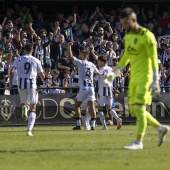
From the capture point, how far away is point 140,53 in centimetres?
1314

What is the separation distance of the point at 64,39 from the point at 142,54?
48.4ft

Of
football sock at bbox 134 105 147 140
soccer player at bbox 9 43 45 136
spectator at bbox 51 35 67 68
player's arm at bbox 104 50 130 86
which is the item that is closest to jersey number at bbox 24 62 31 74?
soccer player at bbox 9 43 45 136

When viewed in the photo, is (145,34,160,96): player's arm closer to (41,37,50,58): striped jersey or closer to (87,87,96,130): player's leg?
(87,87,96,130): player's leg

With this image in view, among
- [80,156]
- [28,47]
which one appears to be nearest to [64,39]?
[28,47]

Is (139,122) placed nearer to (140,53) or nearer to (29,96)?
(140,53)

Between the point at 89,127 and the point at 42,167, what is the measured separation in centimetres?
1160

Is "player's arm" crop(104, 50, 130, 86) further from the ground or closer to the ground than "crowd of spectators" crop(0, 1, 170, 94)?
closer to the ground

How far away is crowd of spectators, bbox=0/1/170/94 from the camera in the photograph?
1046 inches

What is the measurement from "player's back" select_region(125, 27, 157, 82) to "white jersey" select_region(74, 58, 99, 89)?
804 cm

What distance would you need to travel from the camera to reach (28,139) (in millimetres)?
16641

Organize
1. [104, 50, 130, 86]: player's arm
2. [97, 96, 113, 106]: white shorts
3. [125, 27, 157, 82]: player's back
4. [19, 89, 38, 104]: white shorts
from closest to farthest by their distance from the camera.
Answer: [125, 27, 157, 82]: player's back, [104, 50, 130, 86]: player's arm, [19, 89, 38, 104]: white shorts, [97, 96, 113, 106]: white shorts

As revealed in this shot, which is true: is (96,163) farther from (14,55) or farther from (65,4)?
(65,4)

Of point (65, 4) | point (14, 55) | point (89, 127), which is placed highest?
point (65, 4)

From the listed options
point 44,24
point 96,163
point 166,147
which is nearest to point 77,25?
point 44,24
